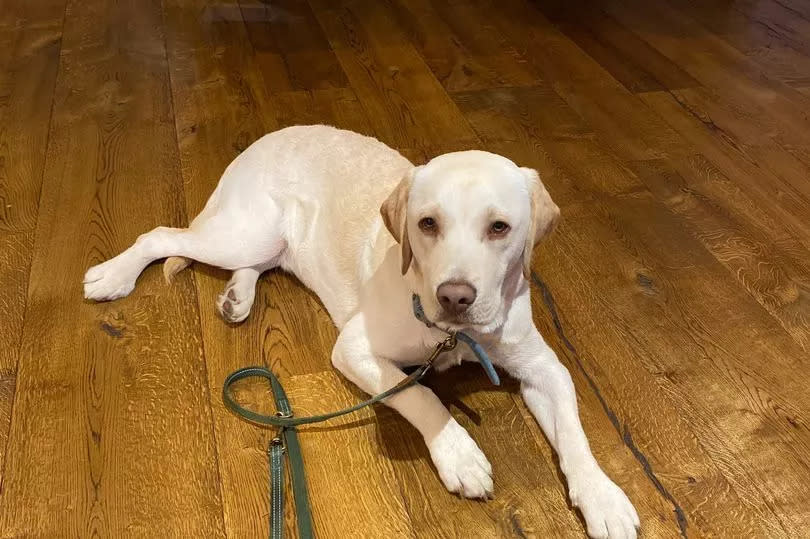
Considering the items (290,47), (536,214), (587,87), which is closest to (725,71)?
(587,87)

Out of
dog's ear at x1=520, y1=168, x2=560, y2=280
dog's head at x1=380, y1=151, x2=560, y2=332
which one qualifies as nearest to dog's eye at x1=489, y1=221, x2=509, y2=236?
dog's head at x1=380, y1=151, x2=560, y2=332

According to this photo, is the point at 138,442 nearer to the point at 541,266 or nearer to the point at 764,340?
the point at 541,266

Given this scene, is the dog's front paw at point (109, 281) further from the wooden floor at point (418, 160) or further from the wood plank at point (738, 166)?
the wood plank at point (738, 166)

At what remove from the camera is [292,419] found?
1.88 m

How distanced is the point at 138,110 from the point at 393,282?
2078 mm

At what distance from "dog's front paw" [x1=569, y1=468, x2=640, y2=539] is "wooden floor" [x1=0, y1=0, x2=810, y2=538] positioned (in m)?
0.06

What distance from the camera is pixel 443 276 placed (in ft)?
5.08

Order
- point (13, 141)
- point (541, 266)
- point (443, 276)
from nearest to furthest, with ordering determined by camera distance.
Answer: point (443, 276)
point (541, 266)
point (13, 141)

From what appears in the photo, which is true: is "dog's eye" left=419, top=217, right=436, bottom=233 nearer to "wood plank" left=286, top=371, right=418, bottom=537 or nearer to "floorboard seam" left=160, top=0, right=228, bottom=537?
"wood plank" left=286, top=371, right=418, bottom=537

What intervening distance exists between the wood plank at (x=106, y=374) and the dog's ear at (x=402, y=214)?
0.71 m

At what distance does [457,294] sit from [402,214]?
0.28m

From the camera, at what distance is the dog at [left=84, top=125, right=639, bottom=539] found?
161 centimetres

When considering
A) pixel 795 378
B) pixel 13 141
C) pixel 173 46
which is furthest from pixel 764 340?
pixel 173 46

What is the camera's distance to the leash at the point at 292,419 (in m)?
1.72
